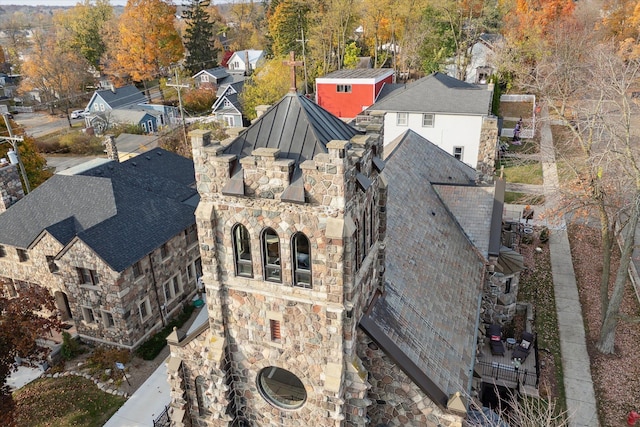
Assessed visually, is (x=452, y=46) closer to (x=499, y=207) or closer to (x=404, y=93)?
(x=404, y=93)

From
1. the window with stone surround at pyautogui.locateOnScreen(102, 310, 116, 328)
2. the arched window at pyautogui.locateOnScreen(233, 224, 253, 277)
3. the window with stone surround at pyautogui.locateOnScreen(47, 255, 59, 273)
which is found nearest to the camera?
the arched window at pyautogui.locateOnScreen(233, 224, 253, 277)

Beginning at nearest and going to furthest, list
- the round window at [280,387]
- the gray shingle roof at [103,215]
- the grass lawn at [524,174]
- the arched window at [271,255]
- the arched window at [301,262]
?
1. the arched window at [301,262]
2. the arched window at [271,255]
3. the round window at [280,387]
4. the gray shingle roof at [103,215]
5. the grass lawn at [524,174]

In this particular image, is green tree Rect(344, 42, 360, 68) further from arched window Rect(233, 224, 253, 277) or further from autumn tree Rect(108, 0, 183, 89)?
arched window Rect(233, 224, 253, 277)

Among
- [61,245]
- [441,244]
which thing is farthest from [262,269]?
[61,245]

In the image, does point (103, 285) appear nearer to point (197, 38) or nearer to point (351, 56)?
point (351, 56)

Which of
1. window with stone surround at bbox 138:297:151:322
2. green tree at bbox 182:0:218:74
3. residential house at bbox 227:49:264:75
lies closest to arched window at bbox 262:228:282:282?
window with stone surround at bbox 138:297:151:322

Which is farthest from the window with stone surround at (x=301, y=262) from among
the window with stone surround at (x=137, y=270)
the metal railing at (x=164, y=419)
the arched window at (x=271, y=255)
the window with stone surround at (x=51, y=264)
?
the window with stone surround at (x=51, y=264)

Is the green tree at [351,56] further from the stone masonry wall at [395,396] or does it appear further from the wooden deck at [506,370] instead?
the stone masonry wall at [395,396]
